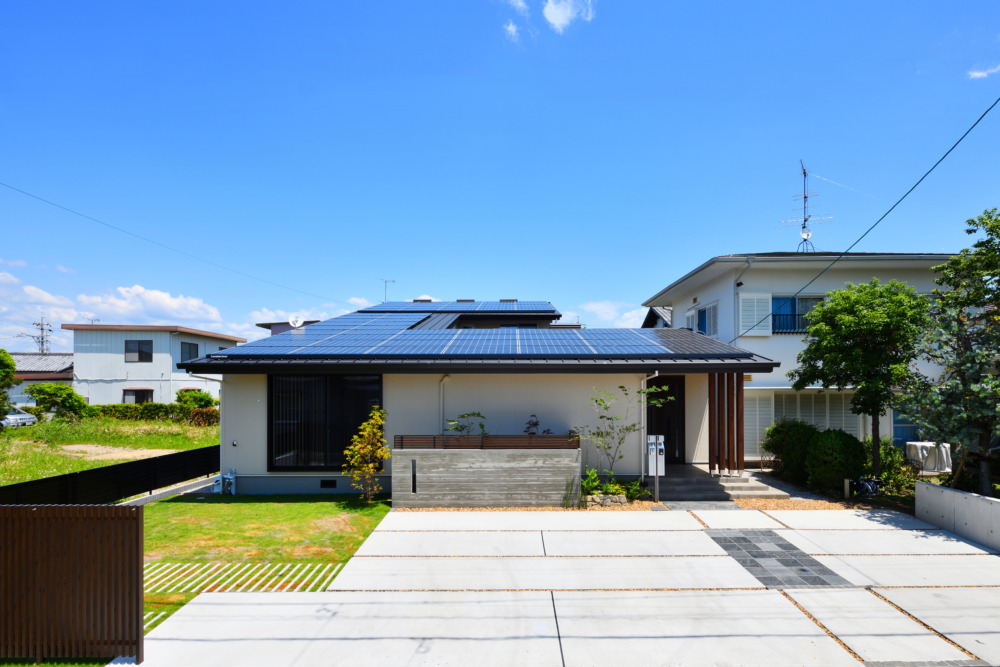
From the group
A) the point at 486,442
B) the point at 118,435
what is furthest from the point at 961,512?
the point at 118,435

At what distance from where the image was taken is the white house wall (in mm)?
30016

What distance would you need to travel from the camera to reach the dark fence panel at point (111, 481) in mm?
8258

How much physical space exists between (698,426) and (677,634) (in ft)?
26.4

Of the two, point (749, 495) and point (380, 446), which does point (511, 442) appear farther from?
point (749, 495)

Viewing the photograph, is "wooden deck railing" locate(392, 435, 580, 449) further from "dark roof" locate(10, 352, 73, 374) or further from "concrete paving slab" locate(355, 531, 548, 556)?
"dark roof" locate(10, 352, 73, 374)

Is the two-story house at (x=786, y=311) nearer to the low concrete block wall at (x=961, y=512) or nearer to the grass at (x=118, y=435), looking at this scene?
the low concrete block wall at (x=961, y=512)

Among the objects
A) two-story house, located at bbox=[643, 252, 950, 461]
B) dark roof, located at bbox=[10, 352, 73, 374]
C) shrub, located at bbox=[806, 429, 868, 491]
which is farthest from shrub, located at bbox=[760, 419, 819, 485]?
dark roof, located at bbox=[10, 352, 73, 374]

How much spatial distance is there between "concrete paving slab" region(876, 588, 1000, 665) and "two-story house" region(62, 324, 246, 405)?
34.6m

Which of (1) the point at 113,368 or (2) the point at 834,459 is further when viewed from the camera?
(1) the point at 113,368

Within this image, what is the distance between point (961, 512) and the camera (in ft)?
25.7

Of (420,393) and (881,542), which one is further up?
(420,393)

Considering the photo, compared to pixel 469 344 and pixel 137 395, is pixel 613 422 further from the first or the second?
pixel 137 395

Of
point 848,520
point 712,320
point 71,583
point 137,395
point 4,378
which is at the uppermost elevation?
point 712,320

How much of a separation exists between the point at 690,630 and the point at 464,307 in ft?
51.2
